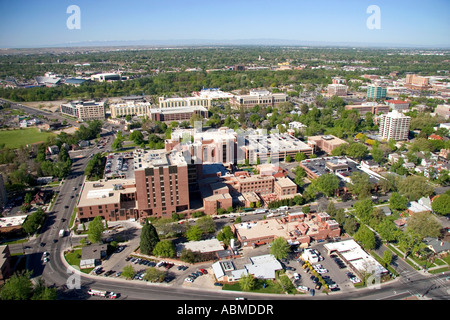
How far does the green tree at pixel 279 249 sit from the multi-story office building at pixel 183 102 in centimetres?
2806

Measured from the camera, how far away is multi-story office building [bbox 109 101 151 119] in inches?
1442

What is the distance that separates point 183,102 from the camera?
39062 millimetres

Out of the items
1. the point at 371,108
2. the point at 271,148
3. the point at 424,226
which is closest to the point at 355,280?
the point at 424,226

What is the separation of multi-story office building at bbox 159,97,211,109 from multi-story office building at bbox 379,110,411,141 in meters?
20.4

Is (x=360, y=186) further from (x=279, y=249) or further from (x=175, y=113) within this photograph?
(x=175, y=113)

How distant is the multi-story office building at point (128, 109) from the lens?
36625 mm

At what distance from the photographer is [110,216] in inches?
623

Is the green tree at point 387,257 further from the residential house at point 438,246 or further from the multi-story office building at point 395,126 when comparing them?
the multi-story office building at point 395,126

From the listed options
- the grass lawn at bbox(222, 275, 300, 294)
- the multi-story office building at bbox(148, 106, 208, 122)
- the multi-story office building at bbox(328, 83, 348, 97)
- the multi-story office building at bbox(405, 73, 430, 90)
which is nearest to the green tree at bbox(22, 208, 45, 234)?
the grass lawn at bbox(222, 275, 300, 294)

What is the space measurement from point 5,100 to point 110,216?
3785cm

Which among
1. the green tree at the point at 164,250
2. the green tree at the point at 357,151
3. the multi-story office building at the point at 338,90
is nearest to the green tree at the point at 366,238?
the green tree at the point at 164,250

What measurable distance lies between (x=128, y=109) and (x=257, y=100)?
1546 centimetres

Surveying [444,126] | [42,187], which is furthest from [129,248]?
[444,126]

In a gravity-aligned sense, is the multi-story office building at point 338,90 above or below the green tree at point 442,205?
above
